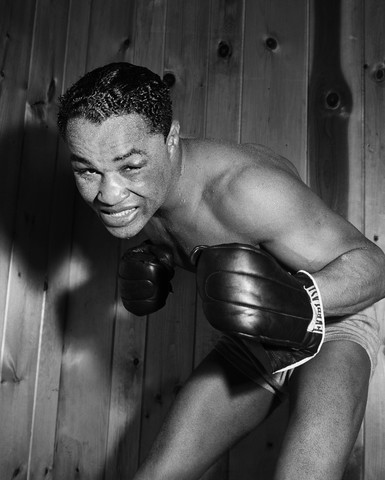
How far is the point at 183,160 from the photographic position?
4.89 feet

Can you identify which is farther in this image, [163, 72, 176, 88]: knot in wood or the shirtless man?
[163, 72, 176, 88]: knot in wood

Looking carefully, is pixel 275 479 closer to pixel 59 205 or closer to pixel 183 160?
pixel 183 160

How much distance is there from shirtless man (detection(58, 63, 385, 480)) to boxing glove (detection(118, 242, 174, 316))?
100mm

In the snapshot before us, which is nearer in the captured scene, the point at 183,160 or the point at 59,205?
the point at 183,160

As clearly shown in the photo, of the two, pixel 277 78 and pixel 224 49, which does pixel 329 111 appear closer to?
pixel 277 78

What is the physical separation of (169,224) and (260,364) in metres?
0.41

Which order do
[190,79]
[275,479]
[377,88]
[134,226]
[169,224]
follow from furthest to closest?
[190,79] < [377,88] < [169,224] < [134,226] < [275,479]

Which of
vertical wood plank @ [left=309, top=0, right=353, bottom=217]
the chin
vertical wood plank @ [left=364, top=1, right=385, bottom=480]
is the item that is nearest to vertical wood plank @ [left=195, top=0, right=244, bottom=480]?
vertical wood plank @ [left=309, top=0, right=353, bottom=217]

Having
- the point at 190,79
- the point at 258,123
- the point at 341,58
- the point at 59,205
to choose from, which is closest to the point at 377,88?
the point at 341,58

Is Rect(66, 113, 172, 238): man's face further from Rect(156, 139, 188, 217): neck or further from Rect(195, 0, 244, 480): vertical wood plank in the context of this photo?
Rect(195, 0, 244, 480): vertical wood plank

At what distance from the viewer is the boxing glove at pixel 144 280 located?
5.15 feet

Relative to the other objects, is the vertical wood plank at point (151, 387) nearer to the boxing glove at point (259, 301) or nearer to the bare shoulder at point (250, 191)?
the bare shoulder at point (250, 191)

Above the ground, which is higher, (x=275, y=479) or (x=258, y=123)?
(x=258, y=123)

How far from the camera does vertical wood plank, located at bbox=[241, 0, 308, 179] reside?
2.08 m
